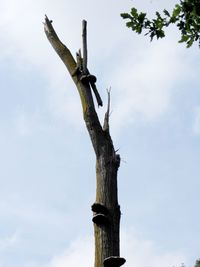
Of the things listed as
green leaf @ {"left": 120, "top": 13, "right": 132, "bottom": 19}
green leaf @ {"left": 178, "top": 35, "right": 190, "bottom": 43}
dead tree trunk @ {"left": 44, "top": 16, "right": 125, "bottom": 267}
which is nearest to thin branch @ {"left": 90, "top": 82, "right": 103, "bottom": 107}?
dead tree trunk @ {"left": 44, "top": 16, "right": 125, "bottom": 267}

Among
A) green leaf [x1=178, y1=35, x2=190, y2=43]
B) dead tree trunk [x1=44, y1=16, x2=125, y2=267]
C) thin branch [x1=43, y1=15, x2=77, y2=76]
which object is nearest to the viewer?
dead tree trunk [x1=44, y1=16, x2=125, y2=267]

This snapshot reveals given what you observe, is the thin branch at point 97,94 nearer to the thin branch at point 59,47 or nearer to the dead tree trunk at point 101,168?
the dead tree trunk at point 101,168

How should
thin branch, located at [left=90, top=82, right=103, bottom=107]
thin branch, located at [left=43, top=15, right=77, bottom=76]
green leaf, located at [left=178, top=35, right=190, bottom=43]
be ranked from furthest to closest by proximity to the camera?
thin branch, located at [left=43, top=15, right=77, bottom=76]
thin branch, located at [left=90, top=82, right=103, bottom=107]
green leaf, located at [left=178, top=35, right=190, bottom=43]

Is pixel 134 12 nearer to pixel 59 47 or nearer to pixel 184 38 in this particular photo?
pixel 184 38

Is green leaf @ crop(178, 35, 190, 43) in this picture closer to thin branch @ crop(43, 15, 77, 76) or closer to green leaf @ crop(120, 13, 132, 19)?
green leaf @ crop(120, 13, 132, 19)

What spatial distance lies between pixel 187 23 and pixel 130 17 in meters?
0.81

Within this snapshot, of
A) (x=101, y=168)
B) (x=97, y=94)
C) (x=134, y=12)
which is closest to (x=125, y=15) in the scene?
(x=134, y=12)

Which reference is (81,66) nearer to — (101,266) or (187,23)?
(187,23)

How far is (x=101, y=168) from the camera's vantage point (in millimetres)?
6395

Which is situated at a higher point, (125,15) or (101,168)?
(125,15)

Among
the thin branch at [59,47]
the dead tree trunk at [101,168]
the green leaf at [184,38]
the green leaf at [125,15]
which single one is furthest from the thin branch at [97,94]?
the green leaf at [184,38]

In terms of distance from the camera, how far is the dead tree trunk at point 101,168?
19.0 ft

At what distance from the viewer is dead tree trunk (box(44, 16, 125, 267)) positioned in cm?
580

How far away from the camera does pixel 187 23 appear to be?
684cm
